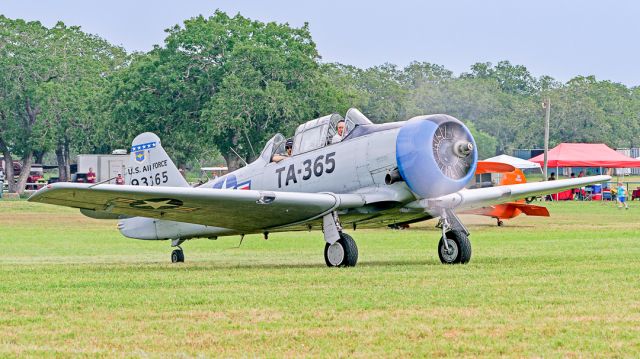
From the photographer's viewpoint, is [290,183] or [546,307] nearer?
[546,307]

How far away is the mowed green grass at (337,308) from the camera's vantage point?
8.41m

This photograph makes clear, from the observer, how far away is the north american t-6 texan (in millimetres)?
15570

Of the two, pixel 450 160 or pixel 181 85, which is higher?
pixel 181 85

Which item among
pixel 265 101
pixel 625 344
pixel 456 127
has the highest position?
pixel 265 101

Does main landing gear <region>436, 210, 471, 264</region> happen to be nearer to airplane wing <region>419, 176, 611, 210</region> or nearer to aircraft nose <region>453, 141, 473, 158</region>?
airplane wing <region>419, 176, 611, 210</region>

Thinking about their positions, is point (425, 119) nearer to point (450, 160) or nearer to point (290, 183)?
point (450, 160)

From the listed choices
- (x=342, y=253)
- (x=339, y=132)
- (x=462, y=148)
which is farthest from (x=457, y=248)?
→ (x=339, y=132)

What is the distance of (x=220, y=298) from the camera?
11.5m

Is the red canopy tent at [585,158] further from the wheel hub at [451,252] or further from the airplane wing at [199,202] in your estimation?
the airplane wing at [199,202]

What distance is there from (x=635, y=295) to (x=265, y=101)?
2241 inches

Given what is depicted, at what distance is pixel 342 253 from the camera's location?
15984 millimetres

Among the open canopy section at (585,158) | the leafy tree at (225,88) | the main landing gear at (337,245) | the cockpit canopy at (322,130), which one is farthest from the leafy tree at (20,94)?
the main landing gear at (337,245)

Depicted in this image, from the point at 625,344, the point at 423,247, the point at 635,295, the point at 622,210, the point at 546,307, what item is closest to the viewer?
the point at 625,344

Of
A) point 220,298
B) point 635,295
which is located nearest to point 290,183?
point 220,298
